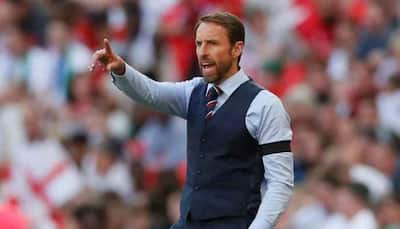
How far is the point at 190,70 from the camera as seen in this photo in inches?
560

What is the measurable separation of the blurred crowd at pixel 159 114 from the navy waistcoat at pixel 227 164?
170 inches

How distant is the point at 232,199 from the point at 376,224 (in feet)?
14.7

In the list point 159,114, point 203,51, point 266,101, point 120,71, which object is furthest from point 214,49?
point 159,114

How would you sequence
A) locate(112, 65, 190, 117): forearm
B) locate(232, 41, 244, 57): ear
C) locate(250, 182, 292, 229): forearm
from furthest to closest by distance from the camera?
locate(112, 65, 190, 117): forearm → locate(232, 41, 244, 57): ear → locate(250, 182, 292, 229): forearm

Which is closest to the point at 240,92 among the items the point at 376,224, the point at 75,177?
the point at 376,224

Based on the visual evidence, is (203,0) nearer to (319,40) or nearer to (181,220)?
(319,40)

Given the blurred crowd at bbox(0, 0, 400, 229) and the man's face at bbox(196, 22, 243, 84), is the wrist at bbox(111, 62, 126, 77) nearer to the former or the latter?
the man's face at bbox(196, 22, 243, 84)

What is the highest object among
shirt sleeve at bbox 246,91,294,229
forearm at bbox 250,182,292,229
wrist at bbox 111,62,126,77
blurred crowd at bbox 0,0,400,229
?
wrist at bbox 111,62,126,77

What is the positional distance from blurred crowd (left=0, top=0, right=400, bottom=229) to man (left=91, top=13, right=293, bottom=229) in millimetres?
4311

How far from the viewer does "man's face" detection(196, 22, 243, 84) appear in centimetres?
634

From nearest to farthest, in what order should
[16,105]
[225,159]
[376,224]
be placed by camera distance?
1. [225,159]
2. [376,224]
3. [16,105]

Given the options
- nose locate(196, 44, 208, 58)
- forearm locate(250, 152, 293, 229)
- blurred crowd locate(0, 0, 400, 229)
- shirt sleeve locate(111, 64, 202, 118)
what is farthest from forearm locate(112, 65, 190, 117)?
blurred crowd locate(0, 0, 400, 229)

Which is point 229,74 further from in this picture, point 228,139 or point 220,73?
point 228,139

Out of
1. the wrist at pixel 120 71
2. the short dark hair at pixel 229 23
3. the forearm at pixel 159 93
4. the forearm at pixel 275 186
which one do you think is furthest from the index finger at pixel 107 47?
the forearm at pixel 275 186
